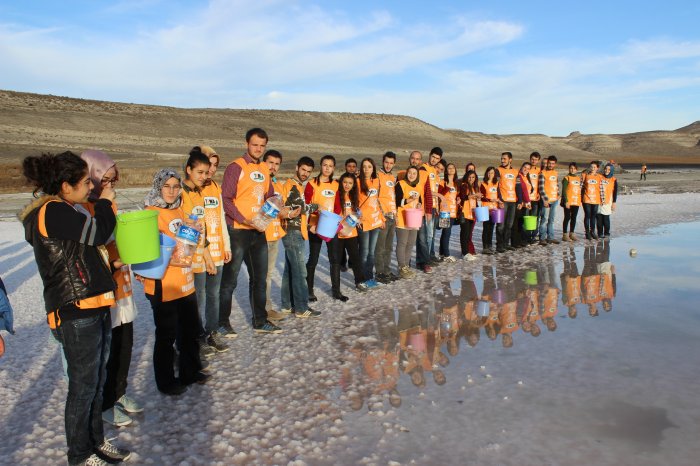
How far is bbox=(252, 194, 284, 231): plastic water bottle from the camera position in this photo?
5.23 meters

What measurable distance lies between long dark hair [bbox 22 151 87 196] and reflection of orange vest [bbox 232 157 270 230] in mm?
2448

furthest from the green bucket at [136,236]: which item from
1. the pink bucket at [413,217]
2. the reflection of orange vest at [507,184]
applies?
the reflection of orange vest at [507,184]

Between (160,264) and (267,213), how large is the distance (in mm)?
1489

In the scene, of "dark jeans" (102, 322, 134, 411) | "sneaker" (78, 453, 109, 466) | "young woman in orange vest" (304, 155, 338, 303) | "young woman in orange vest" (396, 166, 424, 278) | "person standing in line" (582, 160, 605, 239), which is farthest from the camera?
"person standing in line" (582, 160, 605, 239)

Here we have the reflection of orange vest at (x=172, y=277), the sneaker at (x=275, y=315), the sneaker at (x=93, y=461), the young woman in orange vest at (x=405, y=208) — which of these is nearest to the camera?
the sneaker at (x=93, y=461)

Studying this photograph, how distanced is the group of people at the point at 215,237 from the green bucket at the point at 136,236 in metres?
0.12

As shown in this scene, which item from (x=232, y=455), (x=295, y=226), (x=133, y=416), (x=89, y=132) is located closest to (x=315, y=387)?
(x=232, y=455)

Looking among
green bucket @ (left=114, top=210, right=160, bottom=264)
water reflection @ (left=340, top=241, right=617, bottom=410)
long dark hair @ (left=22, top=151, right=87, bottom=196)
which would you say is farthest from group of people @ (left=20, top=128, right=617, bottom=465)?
A: water reflection @ (left=340, top=241, right=617, bottom=410)

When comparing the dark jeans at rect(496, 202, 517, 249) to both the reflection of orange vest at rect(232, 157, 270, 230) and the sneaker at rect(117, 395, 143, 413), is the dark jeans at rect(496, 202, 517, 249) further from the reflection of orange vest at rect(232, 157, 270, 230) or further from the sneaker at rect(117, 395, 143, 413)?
the sneaker at rect(117, 395, 143, 413)

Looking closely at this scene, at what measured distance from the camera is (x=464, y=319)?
19.2 feet

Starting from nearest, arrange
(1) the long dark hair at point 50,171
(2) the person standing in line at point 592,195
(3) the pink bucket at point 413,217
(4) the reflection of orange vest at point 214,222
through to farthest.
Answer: (1) the long dark hair at point 50,171, (4) the reflection of orange vest at point 214,222, (3) the pink bucket at point 413,217, (2) the person standing in line at point 592,195

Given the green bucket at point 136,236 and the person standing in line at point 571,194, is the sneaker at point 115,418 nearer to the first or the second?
the green bucket at point 136,236

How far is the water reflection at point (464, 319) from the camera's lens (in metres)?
4.38

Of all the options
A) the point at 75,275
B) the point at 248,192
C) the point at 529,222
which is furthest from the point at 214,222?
the point at 529,222
